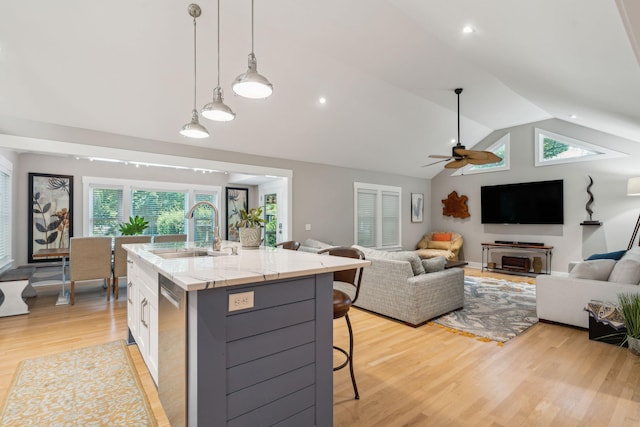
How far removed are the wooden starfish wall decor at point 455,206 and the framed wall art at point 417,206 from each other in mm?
591

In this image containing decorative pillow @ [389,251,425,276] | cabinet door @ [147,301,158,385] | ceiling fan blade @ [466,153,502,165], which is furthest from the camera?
ceiling fan blade @ [466,153,502,165]

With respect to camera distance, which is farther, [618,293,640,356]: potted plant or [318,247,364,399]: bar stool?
[618,293,640,356]: potted plant

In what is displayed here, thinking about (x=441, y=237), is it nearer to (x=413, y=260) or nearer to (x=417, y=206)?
(x=417, y=206)

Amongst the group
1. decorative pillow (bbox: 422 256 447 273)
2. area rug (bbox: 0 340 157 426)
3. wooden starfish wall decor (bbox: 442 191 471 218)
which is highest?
wooden starfish wall decor (bbox: 442 191 471 218)

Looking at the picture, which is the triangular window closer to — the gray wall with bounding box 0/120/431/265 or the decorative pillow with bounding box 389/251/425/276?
the gray wall with bounding box 0/120/431/265

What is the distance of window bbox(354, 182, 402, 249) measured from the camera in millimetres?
6969

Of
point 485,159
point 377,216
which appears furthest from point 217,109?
point 377,216

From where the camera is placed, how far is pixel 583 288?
3355 mm

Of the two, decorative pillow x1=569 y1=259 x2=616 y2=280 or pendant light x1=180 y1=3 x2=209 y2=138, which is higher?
pendant light x1=180 y1=3 x2=209 y2=138

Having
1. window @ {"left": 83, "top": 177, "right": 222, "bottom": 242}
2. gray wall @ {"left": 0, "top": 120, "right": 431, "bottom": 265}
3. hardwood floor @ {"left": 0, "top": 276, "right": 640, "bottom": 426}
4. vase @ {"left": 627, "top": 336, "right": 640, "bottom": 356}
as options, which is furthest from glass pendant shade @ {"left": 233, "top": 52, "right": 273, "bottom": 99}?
window @ {"left": 83, "top": 177, "right": 222, "bottom": 242}

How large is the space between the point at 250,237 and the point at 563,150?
696cm

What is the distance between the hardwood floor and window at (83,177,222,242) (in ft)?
8.50

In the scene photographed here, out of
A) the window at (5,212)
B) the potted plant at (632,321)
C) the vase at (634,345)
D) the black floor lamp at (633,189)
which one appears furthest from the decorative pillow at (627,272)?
the window at (5,212)

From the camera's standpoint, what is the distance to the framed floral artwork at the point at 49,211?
16.9ft
